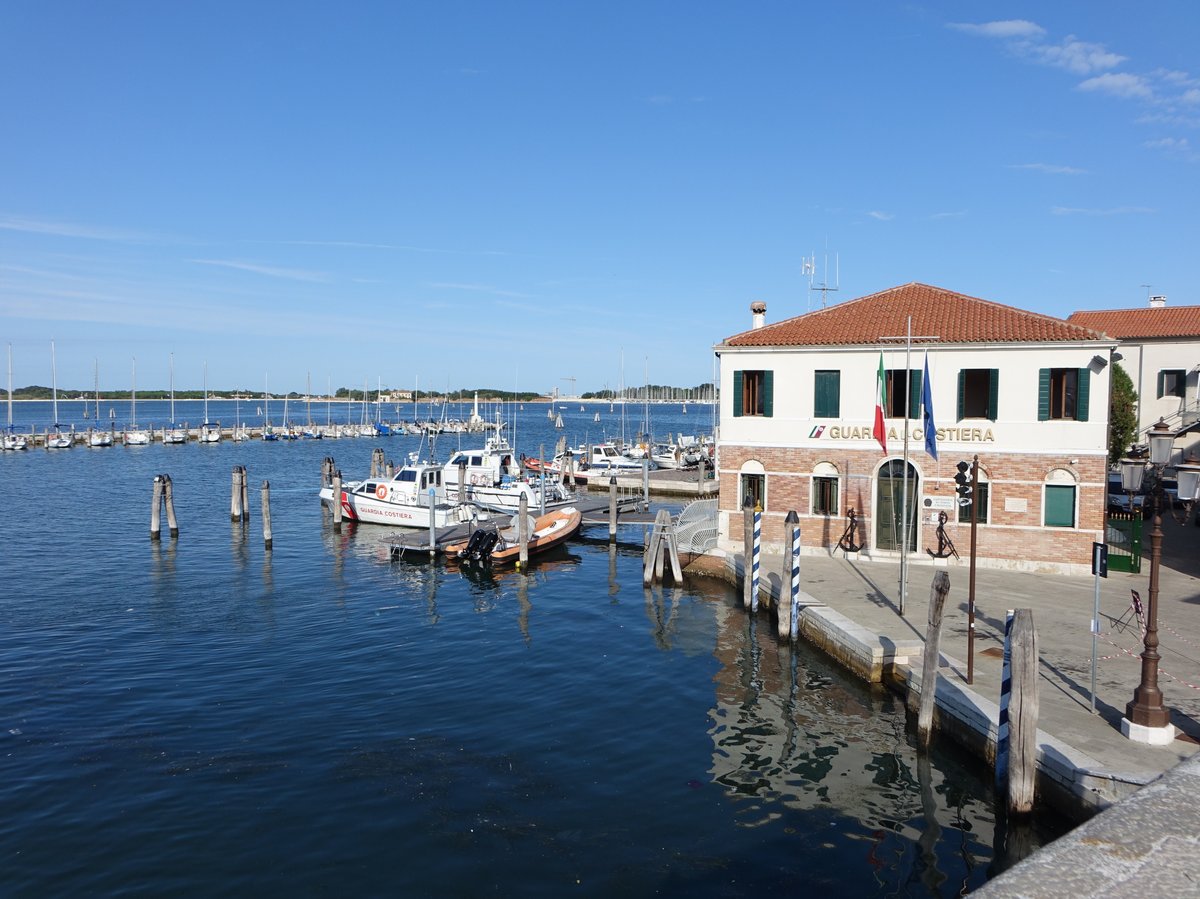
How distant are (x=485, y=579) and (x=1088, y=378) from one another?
62.8 feet

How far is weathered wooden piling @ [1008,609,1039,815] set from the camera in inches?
452

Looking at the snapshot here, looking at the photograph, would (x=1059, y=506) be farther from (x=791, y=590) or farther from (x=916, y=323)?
(x=791, y=590)

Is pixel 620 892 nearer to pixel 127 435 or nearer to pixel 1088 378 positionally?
pixel 1088 378

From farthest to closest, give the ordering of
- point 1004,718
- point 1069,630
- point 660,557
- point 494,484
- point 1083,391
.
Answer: point 494,484 < point 660,557 < point 1083,391 < point 1069,630 < point 1004,718

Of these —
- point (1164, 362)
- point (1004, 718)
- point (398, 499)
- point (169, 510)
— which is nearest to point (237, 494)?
point (169, 510)

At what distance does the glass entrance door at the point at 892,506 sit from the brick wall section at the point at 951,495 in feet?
0.64

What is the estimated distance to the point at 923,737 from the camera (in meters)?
14.3

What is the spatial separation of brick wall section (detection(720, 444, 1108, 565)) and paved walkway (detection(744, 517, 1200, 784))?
731mm

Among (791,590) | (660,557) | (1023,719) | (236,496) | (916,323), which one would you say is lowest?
(660,557)

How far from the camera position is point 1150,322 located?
46.0 m

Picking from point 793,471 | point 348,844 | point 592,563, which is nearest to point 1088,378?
point 793,471

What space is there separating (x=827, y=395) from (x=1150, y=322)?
30692mm

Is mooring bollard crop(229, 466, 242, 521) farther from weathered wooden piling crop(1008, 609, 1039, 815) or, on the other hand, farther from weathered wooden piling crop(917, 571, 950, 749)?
weathered wooden piling crop(1008, 609, 1039, 815)

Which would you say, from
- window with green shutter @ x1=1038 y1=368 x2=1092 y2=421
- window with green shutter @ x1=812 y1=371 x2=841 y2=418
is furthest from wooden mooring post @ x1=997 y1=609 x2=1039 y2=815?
window with green shutter @ x1=812 y1=371 x2=841 y2=418
